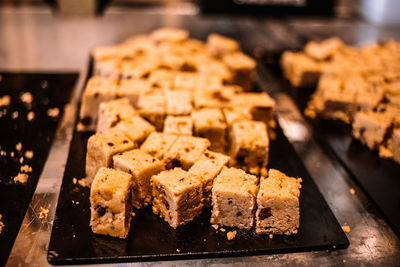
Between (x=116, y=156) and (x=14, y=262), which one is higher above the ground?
(x=116, y=156)

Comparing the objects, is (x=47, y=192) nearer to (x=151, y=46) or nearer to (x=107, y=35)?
(x=151, y=46)

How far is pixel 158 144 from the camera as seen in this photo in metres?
2.64

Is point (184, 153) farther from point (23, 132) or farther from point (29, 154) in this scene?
point (23, 132)

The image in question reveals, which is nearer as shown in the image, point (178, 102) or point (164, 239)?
point (164, 239)

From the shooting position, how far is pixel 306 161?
119 inches

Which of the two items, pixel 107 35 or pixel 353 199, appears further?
pixel 107 35

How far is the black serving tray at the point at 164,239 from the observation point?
2.05 metres

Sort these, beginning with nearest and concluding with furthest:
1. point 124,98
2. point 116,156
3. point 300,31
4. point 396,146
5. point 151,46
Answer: point 116,156 < point 396,146 < point 124,98 < point 151,46 < point 300,31

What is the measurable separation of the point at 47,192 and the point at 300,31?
445 cm

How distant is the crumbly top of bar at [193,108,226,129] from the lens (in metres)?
2.89

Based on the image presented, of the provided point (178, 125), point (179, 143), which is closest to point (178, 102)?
point (178, 125)

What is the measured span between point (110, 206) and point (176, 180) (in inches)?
14.7

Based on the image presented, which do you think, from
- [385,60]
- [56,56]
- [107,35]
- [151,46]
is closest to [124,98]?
[151,46]

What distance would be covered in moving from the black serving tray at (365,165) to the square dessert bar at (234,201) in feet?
2.70
